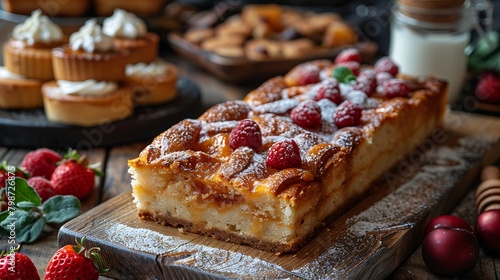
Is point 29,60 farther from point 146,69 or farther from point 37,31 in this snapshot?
point 146,69

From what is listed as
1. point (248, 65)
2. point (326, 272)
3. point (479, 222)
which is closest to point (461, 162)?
point (479, 222)

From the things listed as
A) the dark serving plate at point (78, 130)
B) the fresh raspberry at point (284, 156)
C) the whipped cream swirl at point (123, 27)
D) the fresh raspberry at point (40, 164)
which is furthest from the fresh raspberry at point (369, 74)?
the fresh raspberry at point (40, 164)

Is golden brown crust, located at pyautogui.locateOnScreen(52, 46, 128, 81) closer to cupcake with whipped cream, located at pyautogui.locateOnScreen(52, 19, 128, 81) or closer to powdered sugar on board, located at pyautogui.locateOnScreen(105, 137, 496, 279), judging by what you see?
cupcake with whipped cream, located at pyautogui.locateOnScreen(52, 19, 128, 81)

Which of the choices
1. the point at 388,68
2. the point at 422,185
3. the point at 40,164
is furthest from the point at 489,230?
the point at 40,164

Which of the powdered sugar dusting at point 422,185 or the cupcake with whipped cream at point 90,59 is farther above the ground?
the cupcake with whipped cream at point 90,59

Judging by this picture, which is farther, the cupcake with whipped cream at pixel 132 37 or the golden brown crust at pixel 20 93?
the cupcake with whipped cream at pixel 132 37

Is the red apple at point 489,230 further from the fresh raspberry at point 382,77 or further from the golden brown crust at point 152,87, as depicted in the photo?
the golden brown crust at point 152,87
